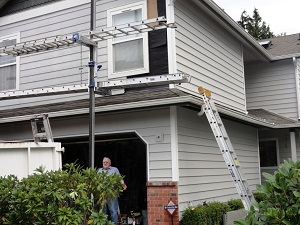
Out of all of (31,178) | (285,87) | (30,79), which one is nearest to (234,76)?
(285,87)

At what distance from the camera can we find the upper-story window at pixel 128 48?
31.4 feet

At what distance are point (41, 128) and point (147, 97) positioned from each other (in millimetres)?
2254

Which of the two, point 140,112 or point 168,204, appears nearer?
point 168,204

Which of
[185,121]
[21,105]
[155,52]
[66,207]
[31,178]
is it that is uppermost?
[155,52]

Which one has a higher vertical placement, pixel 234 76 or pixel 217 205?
pixel 234 76

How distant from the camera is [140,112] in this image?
9078 millimetres

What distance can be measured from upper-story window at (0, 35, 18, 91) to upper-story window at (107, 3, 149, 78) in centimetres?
327

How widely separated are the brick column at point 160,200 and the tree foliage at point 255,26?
98.5 ft

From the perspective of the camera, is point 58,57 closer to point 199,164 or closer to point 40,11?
point 40,11

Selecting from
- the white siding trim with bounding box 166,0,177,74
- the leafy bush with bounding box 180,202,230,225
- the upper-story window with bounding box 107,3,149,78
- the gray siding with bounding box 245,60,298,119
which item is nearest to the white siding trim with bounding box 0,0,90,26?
the upper-story window with bounding box 107,3,149,78

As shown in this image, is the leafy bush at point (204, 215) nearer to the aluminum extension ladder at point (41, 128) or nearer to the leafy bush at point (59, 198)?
the aluminum extension ladder at point (41, 128)

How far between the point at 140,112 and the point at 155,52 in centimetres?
143

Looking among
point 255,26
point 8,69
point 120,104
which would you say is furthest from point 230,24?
point 255,26

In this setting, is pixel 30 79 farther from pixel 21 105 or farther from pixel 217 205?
pixel 217 205
